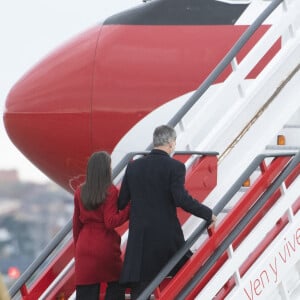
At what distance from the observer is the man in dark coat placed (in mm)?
9133

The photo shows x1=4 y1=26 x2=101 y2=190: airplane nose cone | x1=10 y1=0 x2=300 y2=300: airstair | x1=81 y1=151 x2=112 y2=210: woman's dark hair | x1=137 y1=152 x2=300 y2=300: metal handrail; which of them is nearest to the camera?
x1=137 y1=152 x2=300 y2=300: metal handrail

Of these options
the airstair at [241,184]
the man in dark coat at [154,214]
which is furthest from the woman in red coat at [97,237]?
the airstair at [241,184]

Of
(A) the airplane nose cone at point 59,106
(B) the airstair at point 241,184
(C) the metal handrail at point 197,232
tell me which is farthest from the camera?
(A) the airplane nose cone at point 59,106

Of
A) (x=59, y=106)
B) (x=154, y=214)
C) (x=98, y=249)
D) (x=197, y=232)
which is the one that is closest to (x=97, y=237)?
(x=98, y=249)

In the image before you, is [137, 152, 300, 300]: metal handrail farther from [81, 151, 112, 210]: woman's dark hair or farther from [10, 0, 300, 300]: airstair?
[81, 151, 112, 210]: woman's dark hair

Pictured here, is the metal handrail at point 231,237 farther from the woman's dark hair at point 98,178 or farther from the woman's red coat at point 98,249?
the woman's dark hair at point 98,178

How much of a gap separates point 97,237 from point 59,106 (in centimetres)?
276

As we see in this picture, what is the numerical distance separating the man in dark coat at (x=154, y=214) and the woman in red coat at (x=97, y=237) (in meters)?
0.22

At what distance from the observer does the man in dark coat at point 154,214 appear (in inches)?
360

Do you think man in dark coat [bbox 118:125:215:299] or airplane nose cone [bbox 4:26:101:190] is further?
airplane nose cone [bbox 4:26:101:190]

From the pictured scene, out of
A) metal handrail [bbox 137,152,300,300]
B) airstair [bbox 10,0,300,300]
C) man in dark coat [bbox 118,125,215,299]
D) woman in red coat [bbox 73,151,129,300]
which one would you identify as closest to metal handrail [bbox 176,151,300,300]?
airstair [bbox 10,0,300,300]

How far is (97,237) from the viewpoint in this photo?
9.53 meters

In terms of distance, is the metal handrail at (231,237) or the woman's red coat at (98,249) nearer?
the metal handrail at (231,237)

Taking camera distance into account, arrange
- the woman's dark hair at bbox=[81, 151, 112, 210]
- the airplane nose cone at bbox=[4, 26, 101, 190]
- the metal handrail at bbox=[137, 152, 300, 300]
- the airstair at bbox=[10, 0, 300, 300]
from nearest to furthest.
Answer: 1. the metal handrail at bbox=[137, 152, 300, 300]
2. the airstair at bbox=[10, 0, 300, 300]
3. the woman's dark hair at bbox=[81, 151, 112, 210]
4. the airplane nose cone at bbox=[4, 26, 101, 190]
